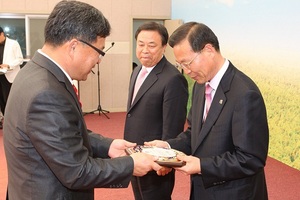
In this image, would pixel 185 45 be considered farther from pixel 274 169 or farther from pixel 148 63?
pixel 274 169

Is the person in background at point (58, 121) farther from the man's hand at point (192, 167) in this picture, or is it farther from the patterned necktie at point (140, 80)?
the patterned necktie at point (140, 80)

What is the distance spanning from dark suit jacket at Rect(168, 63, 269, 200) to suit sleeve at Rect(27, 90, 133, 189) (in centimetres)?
48

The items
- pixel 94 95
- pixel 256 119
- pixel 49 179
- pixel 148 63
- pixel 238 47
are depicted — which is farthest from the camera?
pixel 94 95

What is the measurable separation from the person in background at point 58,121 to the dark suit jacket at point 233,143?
1.29 ft

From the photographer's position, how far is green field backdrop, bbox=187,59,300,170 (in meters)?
4.20

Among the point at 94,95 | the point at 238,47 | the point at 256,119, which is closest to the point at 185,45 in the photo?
the point at 256,119

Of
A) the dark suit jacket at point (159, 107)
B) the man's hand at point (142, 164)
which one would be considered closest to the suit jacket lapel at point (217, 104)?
the man's hand at point (142, 164)

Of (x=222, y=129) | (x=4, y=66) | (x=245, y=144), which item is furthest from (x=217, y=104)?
(x=4, y=66)

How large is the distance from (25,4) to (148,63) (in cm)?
513

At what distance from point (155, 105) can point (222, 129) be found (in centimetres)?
78

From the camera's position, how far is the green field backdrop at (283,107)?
420 centimetres

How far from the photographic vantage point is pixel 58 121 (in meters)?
1.17

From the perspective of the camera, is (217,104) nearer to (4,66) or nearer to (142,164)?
(142,164)

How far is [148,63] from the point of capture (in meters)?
2.36
